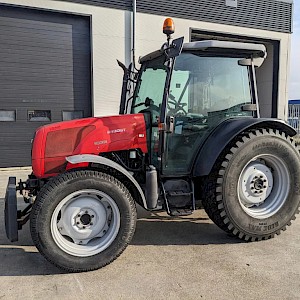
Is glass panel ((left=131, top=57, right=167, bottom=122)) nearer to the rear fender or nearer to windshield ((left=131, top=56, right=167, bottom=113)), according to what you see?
windshield ((left=131, top=56, right=167, bottom=113))

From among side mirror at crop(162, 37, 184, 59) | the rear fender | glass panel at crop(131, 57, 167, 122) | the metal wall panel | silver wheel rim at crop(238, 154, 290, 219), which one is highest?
the metal wall panel

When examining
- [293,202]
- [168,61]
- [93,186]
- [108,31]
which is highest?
[108,31]

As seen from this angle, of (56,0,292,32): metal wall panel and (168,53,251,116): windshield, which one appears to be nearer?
(168,53,251,116): windshield

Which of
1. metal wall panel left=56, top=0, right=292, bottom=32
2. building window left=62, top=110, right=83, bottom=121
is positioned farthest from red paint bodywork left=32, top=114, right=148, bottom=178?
metal wall panel left=56, top=0, right=292, bottom=32

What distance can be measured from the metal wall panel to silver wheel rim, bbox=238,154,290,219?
745cm

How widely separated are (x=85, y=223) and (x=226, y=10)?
1019 centimetres

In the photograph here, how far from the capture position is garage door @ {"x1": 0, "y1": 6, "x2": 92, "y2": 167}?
8898 mm

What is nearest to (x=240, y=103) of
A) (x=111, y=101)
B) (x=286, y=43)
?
(x=111, y=101)

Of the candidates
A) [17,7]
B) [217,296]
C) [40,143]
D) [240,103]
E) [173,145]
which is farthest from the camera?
[17,7]

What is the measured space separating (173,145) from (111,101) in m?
6.29

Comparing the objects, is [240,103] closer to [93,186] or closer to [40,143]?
[93,186]

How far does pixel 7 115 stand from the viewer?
903 cm

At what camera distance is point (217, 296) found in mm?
2750

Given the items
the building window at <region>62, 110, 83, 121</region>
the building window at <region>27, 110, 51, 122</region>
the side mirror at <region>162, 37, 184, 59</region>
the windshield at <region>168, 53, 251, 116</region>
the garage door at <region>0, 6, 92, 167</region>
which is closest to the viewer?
the side mirror at <region>162, 37, 184, 59</region>
